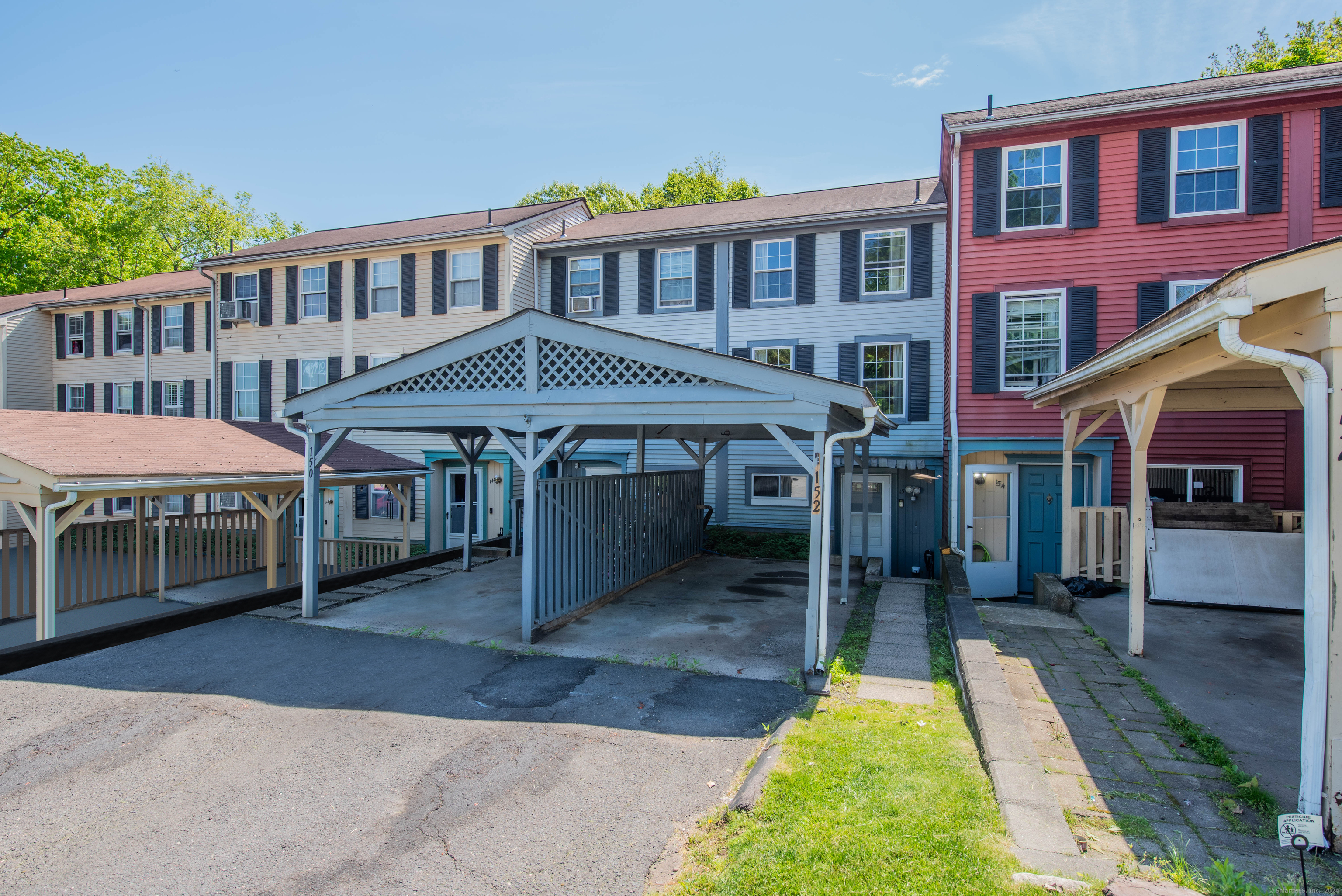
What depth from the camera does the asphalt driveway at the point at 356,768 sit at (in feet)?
11.8

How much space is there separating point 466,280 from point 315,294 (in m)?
4.51

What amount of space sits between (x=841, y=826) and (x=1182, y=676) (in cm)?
419

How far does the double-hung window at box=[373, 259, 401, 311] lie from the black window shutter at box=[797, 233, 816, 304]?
961 cm

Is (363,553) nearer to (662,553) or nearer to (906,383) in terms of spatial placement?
(662,553)

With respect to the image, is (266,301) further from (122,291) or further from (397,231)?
(122,291)

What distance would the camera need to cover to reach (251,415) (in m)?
18.3

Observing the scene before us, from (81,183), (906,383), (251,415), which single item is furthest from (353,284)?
(81,183)

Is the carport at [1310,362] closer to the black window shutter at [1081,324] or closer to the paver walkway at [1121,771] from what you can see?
the paver walkway at [1121,771]

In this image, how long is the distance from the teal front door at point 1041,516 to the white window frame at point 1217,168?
14.3 ft

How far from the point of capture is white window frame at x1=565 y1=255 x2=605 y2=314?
625 inches

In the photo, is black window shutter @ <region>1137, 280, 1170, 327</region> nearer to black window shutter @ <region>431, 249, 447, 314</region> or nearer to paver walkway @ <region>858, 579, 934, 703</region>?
paver walkway @ <region>858, 579, 934, 703</region>

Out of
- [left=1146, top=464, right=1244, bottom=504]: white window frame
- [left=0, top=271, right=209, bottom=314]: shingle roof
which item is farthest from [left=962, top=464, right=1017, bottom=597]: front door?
[left=0, top=271, right=209, bottom=314]: shingle roof

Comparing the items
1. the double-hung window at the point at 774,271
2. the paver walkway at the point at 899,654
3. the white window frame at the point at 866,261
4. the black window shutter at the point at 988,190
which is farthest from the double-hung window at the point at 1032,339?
the double-hung window at the point at 774,271

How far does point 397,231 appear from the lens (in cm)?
1839
